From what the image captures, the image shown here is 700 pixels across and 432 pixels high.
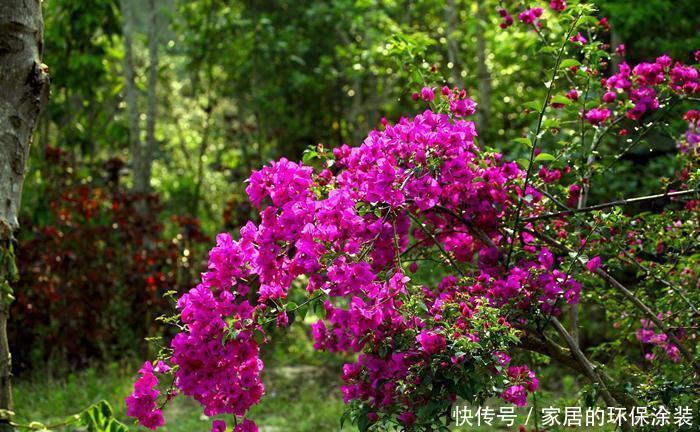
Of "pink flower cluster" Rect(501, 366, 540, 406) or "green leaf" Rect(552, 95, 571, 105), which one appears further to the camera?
"green leaf" Rect(552, 95, 571, 105)

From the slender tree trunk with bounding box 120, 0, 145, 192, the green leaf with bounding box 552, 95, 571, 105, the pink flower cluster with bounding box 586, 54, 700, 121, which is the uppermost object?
the slender tree trunk with bounding box 120, 0, 145, 192

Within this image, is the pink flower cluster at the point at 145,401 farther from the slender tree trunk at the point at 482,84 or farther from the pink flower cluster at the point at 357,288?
the slender tree trunk at the point at 482,84

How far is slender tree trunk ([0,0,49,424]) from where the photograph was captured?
6.81 feet

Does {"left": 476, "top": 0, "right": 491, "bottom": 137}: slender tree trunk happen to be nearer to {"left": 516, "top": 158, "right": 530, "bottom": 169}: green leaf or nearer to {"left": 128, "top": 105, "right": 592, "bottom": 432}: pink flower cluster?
{"left": 516, "top": 158, "right": 530, "bottom": 169}: green leaf

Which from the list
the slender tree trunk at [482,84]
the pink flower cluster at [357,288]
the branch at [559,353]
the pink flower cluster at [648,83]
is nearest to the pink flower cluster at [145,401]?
the pink flower cluster at [357,288]

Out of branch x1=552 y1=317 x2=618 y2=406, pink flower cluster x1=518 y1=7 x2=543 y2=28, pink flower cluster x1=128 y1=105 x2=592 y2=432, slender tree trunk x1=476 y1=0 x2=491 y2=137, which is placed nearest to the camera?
pink flower cluster x1=128 y1=105 x2=592 y2=432

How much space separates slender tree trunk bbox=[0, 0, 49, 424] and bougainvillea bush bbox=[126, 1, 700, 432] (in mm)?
391

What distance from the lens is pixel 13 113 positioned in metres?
2.12

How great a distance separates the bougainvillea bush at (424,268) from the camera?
2197 mm

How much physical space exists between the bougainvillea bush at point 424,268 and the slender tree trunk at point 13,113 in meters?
0.39

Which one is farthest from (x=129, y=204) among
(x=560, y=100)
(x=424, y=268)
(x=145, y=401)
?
(x=560, y=100)

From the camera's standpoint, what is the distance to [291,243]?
7.48ft

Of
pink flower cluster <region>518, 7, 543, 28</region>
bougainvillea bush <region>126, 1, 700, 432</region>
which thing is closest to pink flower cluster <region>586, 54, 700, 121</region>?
bougainvillea bush <region>126, 1, 700, 432</region>

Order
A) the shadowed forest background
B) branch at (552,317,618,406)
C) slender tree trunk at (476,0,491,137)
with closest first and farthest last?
branch at (552,317,618,406) < the shadowed forest background < slender tree trunk at (476,0,491,137)
